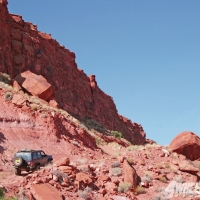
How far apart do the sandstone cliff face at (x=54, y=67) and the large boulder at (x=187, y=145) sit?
96.9 feet

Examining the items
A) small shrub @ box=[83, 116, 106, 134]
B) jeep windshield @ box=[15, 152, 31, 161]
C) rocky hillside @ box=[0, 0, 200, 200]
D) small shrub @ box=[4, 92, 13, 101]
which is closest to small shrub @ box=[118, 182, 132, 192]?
rocky hillside @ box=[0, 0, 200, 200]

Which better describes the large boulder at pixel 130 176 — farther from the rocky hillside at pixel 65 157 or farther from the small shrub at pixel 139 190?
the small shrub at pixel 139 190

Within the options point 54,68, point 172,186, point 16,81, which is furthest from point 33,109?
point 54,68

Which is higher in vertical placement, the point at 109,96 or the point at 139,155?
the point at 109,96

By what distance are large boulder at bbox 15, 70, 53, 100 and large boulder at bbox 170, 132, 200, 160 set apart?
60.6 feet

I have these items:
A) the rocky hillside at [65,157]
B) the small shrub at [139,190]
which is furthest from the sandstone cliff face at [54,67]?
the small shrub at [139,190]

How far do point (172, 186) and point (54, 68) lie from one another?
158 feet

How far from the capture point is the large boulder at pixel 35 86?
38.3m

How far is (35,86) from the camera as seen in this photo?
38656 mm

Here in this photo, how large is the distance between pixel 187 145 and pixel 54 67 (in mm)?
43047

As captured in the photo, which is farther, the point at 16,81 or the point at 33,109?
the point at 16,81

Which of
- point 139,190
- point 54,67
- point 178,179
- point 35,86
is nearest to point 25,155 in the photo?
point 139,190

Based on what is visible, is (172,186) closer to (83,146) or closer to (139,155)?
(139,155)

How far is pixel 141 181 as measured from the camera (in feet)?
61.9
